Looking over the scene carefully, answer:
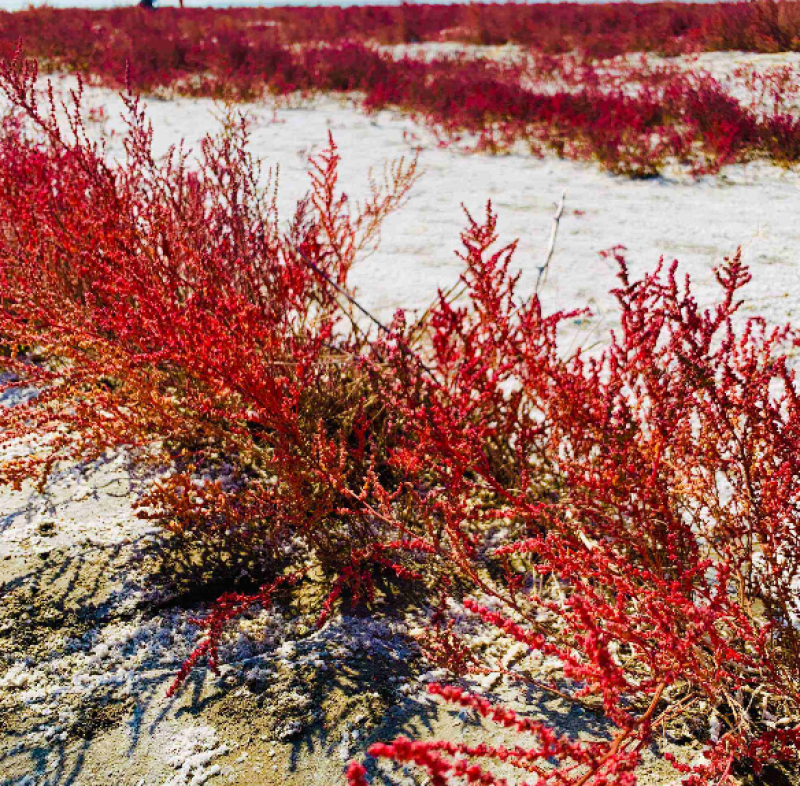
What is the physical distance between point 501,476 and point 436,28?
16.1 meters

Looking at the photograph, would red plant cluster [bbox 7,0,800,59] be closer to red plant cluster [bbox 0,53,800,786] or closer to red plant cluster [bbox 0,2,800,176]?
red plant cluster [bbox 0,2,800,176]

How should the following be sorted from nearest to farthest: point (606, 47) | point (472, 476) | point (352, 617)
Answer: point (352, 617)
point (472, 476)
point (606, 47)

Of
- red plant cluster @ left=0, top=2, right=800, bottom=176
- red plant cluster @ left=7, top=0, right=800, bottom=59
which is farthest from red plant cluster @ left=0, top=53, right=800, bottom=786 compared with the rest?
red plant cluster @ left=7, top=0, right=800, bottom=59

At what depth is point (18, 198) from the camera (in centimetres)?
268

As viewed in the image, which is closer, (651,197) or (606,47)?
(651,197)

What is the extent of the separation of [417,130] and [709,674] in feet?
24.9

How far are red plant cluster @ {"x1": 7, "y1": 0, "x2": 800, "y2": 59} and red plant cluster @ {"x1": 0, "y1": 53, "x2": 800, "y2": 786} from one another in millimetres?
9026

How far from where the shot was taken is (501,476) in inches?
83.0

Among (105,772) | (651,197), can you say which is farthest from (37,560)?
(651,197)

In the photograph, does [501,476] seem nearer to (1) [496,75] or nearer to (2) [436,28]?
(1) [496,75]

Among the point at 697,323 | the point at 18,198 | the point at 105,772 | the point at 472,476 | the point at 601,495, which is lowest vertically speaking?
the point at 105,772

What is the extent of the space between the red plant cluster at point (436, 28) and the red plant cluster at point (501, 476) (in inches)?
355

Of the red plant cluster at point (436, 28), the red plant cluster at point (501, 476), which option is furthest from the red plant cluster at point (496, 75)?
the red plant cluster at point (501, 476)

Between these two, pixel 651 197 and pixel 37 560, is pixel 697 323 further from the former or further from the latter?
pixel 651 197
